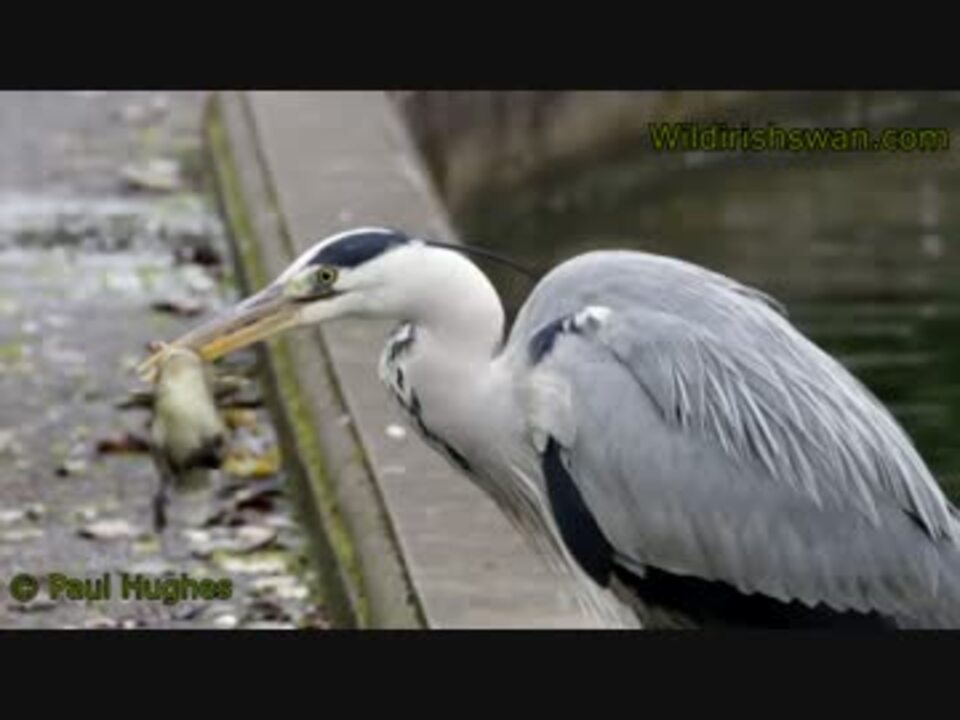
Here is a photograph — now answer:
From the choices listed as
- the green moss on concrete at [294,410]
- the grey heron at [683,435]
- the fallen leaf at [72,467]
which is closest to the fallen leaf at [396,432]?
the green moss on concrete at [294,410]

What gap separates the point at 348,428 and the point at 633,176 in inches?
325

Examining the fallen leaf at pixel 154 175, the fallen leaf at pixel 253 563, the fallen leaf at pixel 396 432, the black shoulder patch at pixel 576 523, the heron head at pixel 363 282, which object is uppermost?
the heron head at pixel 363 282

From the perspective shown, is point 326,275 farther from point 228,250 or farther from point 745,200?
point 745,200

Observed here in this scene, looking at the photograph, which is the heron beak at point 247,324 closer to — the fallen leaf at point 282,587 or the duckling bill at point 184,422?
the duckling bill at point 184,422

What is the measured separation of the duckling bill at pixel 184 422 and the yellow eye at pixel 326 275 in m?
0.39

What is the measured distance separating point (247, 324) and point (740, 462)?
1.13 metres

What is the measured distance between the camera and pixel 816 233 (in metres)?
15.6

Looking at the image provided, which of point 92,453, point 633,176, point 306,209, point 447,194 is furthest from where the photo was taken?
point 633,176

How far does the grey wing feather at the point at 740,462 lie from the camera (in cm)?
680

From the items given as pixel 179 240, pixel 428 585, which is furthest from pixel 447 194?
pixel 428 585

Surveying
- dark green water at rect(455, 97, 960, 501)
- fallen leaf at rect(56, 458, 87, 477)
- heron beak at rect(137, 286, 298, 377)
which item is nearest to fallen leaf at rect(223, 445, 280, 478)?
fallen leaf at rect(56, 458, 87, 477)

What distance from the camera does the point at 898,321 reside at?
43.0ft

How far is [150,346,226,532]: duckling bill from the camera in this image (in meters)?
7.47

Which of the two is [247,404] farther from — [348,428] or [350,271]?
[350,271]
